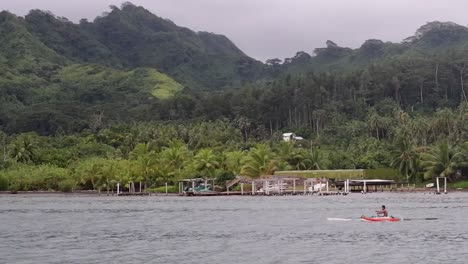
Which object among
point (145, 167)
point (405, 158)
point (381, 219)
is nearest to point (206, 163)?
point (145, 167)

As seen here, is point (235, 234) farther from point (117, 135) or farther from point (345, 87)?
point (345, 87)

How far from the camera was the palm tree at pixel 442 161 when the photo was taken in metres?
115

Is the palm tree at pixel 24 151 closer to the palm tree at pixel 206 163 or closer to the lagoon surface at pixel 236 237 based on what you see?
the palm tree at pixel 206 163

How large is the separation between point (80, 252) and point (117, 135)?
122 meters

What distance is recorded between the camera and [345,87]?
602 feet

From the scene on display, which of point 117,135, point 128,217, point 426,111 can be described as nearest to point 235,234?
point 128,217

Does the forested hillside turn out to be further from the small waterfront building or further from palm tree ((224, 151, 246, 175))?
the small waterfront building

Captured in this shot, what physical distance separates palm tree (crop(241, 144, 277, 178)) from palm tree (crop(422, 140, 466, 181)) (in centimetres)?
2474

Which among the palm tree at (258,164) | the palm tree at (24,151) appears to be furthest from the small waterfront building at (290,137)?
the palm tree at (24,151)

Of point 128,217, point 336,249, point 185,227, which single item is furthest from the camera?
point 128,217

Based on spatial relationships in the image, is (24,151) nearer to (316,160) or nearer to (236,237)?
(316,160)

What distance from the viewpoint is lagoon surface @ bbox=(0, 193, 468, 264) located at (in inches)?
1577

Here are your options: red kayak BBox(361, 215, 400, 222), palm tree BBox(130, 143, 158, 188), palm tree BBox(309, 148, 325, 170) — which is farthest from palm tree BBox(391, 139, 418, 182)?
red kayak BBox(361, 215, 400, 222)

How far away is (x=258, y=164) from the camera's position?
123875 millimetres
